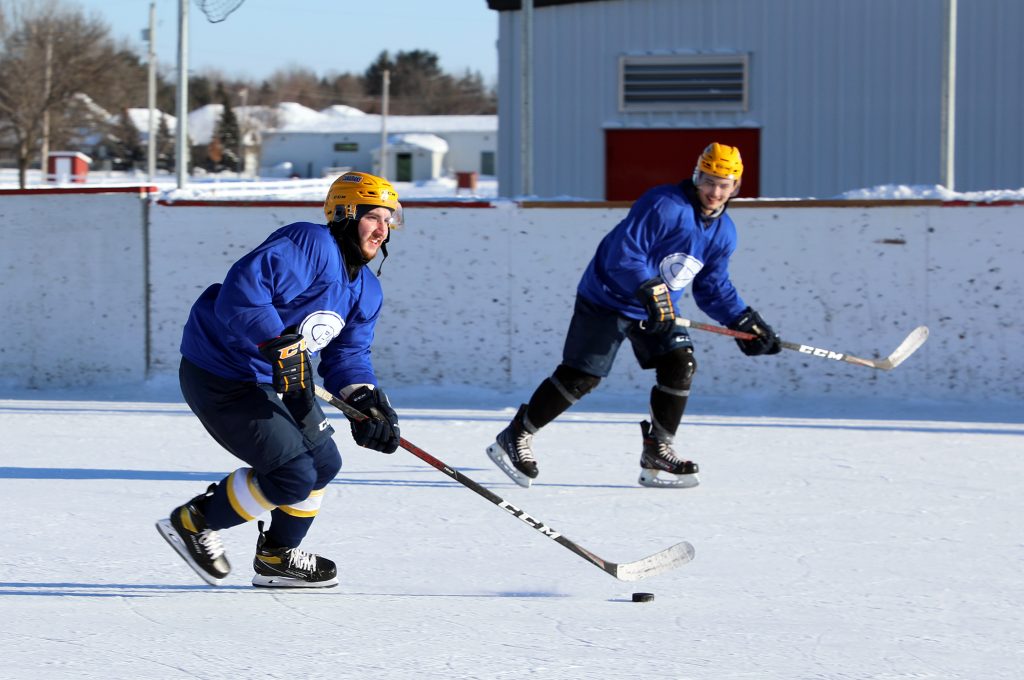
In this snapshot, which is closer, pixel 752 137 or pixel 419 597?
pixel 419 597

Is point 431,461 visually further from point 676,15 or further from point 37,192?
point 676,15

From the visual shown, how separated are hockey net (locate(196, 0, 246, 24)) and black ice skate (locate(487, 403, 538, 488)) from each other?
3.14 meters

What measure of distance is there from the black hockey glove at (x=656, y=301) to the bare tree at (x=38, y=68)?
19.1m

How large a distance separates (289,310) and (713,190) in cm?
172

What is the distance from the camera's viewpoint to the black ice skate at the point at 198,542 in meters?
3.13

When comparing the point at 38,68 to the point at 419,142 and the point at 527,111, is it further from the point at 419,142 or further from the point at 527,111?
the point at 419,142

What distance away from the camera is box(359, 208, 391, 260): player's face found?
9.92 feet

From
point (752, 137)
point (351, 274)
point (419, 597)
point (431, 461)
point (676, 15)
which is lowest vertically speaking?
point (419, 597)

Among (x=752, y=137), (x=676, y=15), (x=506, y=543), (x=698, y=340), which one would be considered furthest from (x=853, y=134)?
(x=506, y=543)

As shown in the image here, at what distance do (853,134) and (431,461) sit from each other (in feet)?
24.4

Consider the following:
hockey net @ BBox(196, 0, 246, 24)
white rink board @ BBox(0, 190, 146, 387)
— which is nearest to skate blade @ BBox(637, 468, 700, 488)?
white rink board @ BBox(0, 190, 146, 387)

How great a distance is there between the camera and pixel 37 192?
6.51 m

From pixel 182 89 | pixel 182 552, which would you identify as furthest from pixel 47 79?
pixel 182 552

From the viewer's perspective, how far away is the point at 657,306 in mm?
4180
